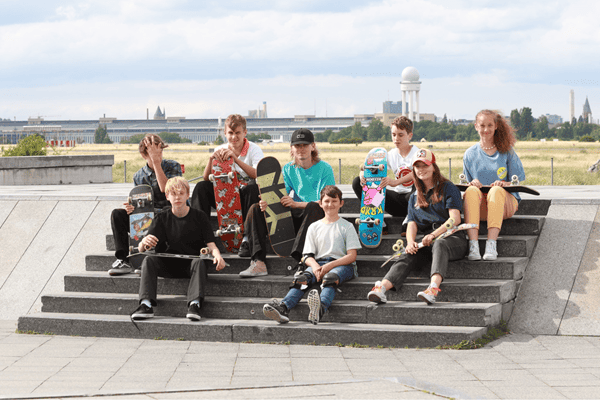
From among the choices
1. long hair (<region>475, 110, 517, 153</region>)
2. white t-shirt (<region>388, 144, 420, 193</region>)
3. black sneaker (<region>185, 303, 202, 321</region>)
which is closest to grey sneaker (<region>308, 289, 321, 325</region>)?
black sneaker (<region>185, 303, 202, 321</region>)

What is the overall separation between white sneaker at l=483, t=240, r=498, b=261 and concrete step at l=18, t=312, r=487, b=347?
86 cm

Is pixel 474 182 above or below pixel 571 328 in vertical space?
above

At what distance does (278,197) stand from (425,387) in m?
2.87

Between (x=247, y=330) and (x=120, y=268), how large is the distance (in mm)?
1822

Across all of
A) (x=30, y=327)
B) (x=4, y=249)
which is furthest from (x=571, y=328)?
(x=4, y=249)

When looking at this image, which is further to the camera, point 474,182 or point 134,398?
point 474,182

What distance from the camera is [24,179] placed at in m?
16.7

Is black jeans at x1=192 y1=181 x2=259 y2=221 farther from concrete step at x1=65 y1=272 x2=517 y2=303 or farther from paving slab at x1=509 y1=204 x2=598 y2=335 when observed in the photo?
paving slab at x1=509 y1=204 x2=598 y2=335

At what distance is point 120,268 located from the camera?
7.05 metres

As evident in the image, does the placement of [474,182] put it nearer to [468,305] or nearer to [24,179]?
[468,305]

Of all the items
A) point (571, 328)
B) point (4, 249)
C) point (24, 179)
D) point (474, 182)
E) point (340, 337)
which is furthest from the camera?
point (24, 179)

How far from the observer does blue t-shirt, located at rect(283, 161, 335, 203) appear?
6.81m

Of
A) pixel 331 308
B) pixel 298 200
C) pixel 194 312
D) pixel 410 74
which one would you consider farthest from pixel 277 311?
pixel 410 74

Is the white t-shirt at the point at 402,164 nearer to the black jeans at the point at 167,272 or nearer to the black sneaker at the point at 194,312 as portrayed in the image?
the black jeans at the point at 167,272
